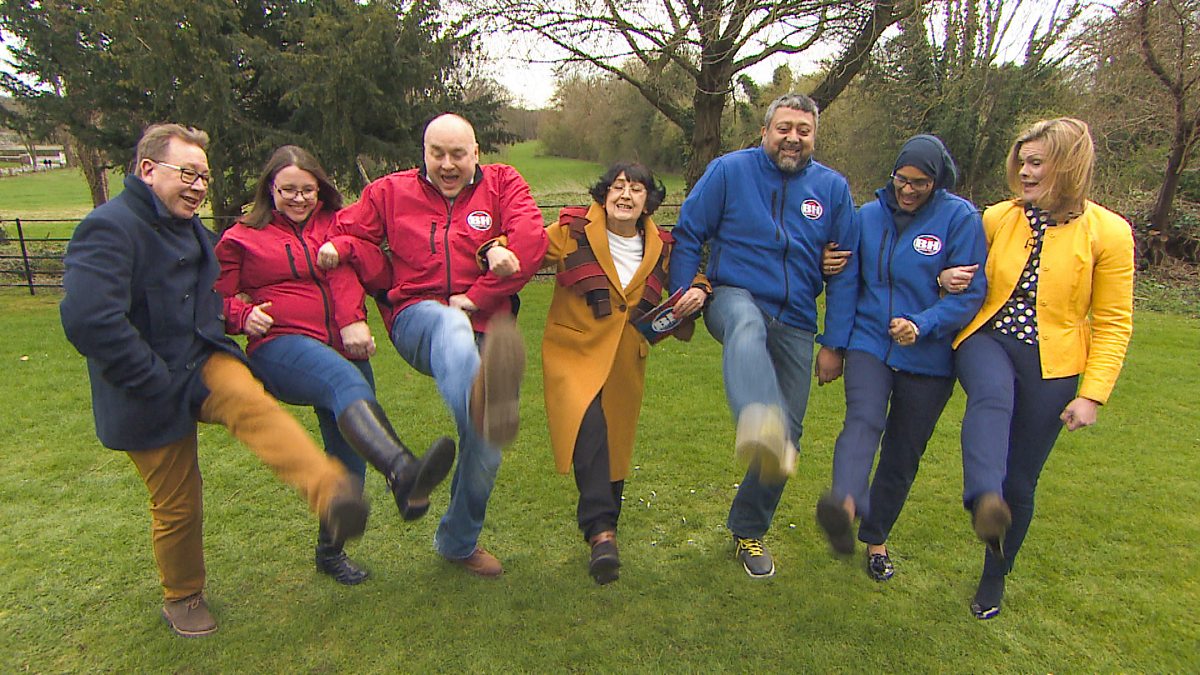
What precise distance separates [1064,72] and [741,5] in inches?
395

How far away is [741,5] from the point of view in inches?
373

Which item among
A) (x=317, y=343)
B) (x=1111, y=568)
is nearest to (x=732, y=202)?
(x=317, y=343)

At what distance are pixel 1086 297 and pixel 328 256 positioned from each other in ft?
10.1

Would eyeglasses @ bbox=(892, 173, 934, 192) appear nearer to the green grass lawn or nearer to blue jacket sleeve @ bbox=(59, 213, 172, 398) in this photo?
the green grass lawn

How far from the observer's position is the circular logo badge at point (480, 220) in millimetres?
3104

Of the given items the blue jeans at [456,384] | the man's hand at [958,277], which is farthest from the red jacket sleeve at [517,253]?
the man's hand at [958,277]

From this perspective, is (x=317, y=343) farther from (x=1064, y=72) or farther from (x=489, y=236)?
(x=1064, y=72)

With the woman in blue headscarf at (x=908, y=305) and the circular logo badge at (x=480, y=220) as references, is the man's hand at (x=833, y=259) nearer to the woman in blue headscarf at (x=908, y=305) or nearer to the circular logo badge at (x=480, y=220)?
the woman in blue headscarf at (x=908, y=305)

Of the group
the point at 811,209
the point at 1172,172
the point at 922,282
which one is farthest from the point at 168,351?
the point at 1172,172

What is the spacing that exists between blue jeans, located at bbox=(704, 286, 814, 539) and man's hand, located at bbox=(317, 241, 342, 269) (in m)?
1.63

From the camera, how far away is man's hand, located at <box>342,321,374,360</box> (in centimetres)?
304

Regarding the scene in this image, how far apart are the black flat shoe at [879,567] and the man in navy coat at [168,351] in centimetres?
255

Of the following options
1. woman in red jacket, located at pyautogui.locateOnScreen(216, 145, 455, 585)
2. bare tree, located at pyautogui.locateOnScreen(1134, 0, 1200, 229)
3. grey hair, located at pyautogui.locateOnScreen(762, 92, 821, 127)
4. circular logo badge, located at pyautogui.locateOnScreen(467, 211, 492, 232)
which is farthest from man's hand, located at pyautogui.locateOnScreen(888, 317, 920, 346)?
bare tree, located at pyautogui.locateOnScreen(1134, 0, 1200, 229)

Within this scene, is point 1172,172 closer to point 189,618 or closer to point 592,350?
point 592,350
